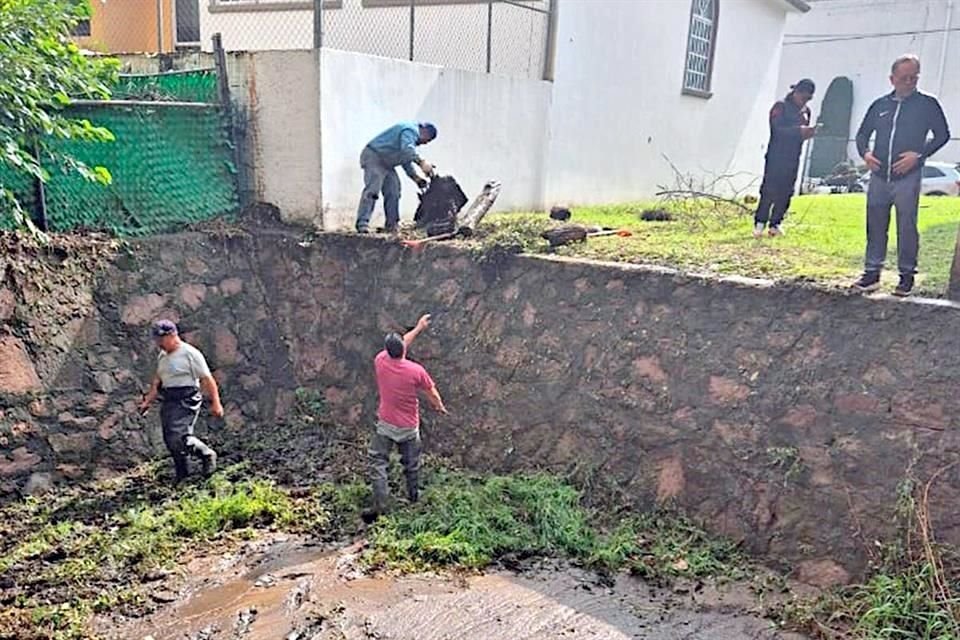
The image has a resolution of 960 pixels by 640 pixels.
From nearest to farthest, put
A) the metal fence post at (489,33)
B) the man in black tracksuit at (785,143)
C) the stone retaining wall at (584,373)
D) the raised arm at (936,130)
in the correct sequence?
the stone retaining wall at (584,373)
the raised arm at (936,130)
the man in black tracksuit at (785,143)
the metal fence post at (489,33)

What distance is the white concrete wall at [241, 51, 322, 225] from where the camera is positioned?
864 centimetres

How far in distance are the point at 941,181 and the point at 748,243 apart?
45.6 ft

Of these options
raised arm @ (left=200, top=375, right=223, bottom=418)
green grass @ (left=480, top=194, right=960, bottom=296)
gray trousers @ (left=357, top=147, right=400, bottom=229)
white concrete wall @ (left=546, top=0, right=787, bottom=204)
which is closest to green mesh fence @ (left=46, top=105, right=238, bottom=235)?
gray trousers @ (left=357, top=147, right=400, bottom=229)

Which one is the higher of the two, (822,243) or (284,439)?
(822,243)

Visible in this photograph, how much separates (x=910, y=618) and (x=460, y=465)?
13.2ft

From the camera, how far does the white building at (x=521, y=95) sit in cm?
889

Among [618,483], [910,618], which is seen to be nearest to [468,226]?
[618,483]

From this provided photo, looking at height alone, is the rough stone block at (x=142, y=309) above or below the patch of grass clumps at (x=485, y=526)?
above

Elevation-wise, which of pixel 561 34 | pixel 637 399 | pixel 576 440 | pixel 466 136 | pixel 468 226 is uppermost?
pixel 561 34

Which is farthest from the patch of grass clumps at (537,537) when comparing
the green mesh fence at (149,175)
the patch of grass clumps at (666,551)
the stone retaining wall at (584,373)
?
the green mesh fence at (149,175)

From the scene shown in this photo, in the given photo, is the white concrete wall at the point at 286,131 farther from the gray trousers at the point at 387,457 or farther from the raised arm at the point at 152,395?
the gray trousers at the point at 387,457

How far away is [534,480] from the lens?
22.9ft

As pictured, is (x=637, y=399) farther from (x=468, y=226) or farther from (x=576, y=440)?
(x=468, y=226)

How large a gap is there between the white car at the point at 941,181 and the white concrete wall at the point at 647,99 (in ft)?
13.0
